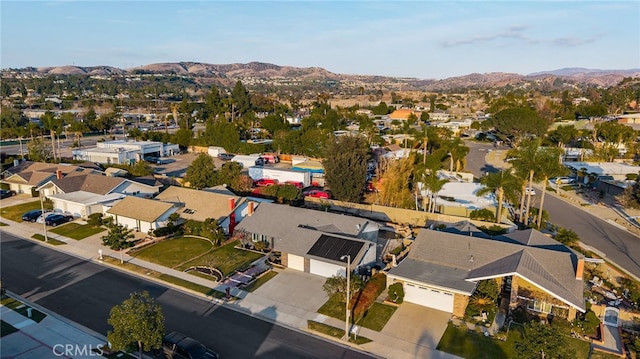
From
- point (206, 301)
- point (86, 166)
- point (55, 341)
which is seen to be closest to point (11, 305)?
point (55, 341)

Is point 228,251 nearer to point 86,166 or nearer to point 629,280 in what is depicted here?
point 629,280

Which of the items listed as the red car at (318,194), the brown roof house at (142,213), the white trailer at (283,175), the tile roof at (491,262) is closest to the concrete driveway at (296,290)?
the tile roof at (491,262)

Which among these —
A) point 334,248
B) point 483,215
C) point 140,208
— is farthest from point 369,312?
point 140,208

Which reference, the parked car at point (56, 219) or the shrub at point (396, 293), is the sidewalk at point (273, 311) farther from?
the parked car at point (56, 219)

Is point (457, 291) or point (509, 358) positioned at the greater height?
point (457, 291)

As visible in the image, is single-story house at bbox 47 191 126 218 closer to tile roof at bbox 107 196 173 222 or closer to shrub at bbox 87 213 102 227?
shrub at bbox 87 213 102 227

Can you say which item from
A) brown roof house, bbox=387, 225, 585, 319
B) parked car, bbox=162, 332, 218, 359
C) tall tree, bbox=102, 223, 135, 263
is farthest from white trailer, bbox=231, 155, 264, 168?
parked car, bbox=162, 332, 218, 359

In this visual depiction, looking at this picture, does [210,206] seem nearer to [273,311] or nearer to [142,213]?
[142,213]
